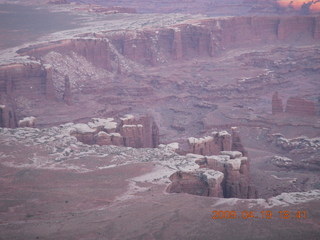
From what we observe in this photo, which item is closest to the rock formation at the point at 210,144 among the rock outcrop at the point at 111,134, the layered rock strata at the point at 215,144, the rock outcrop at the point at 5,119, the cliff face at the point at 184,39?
the layered rock strata at the point at 215,144

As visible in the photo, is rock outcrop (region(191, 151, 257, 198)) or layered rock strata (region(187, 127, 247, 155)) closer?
rock outcrop (region(191, 151, 257, 198))

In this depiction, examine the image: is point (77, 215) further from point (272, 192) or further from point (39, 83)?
point (39, 83)

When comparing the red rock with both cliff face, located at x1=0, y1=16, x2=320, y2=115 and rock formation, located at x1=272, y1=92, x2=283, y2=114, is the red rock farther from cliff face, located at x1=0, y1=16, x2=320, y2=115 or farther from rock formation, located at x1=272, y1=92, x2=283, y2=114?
cliff face, located at x1=0, y1=16, x2=320, y2=115

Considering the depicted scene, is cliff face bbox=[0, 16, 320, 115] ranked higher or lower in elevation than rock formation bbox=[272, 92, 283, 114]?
higher

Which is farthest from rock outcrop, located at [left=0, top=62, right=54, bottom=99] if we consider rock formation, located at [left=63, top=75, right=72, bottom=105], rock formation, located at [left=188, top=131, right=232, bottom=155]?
rock formation, located at [left=188, top=131, right=232, bottom=155]

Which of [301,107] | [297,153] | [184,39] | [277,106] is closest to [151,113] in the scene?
[277,106]

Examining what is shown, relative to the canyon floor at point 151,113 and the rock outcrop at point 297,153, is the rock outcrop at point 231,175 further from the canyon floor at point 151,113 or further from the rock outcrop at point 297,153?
the rock outcrop at point 297,153
